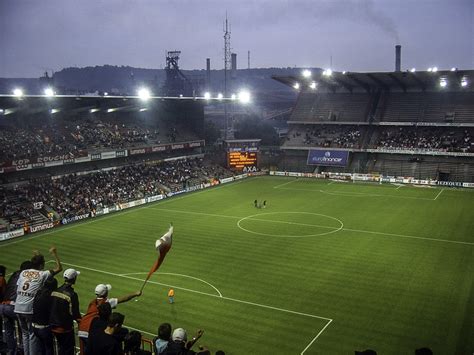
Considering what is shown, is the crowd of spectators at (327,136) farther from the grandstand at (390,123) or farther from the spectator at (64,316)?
the spectator at (64,316)

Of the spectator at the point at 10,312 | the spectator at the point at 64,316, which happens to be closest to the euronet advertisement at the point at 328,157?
the spectator at the point at 10,312

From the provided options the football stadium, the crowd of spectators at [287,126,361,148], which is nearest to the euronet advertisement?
the football stadium

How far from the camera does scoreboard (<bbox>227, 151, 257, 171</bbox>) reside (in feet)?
211

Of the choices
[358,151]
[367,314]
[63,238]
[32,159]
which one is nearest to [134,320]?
[367,314]

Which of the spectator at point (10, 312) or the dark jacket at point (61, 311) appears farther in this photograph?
the spectator at point (10, 312)

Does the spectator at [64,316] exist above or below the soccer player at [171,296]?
above

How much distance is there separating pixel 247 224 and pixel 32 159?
22.0 m

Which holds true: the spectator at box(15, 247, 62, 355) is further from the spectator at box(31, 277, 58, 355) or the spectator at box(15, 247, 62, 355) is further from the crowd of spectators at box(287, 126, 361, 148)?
the crowd of spectators at box(287, 126, 361, 148)

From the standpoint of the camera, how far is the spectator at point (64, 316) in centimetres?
855

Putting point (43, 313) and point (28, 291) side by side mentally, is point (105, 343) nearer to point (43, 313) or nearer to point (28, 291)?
point (43, 313)

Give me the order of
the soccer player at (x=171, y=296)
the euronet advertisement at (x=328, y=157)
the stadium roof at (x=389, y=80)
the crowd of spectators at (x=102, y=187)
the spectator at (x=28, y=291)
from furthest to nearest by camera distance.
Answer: the euronet advertisement at (x=328, y=157), the stadium roof at (x=389, y=80), the crowd of spectators at (x=102, y=187), the soccer player at (x=171, y=296), the spectator at (x=28, y=291)

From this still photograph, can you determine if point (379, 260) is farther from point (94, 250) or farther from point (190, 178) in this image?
point (190, 178)

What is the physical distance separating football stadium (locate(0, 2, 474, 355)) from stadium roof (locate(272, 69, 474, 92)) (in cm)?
40

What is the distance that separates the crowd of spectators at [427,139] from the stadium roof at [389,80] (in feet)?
21.7
